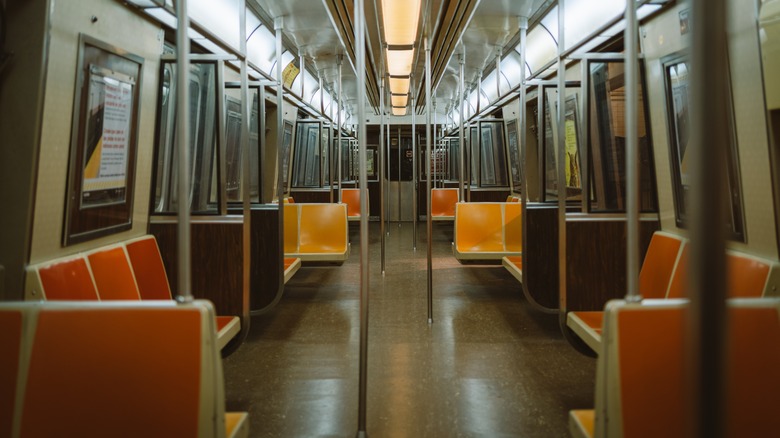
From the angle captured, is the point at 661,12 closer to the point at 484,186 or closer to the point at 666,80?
the point at 666,80

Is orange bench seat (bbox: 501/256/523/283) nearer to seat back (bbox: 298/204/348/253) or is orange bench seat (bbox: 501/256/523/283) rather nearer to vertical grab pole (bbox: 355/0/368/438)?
Result: seat back (bbox: 298/204/348/253)

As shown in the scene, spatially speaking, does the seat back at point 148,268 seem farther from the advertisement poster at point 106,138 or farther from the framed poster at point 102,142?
the advertisement poster at point 106,138

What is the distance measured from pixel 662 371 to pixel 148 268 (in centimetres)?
278

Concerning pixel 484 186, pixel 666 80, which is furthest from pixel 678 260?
pixel 484 186

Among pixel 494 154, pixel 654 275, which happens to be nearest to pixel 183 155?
pixel 654 275

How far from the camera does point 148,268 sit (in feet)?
10.8

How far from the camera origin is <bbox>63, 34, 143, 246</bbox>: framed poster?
2676 millimetres

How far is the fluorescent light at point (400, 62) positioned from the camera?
285 inches

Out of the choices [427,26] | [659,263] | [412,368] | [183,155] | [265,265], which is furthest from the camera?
[427,26]

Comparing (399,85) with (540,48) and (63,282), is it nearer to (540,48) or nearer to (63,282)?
(540,48)

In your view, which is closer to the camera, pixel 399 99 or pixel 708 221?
pixel 708 221

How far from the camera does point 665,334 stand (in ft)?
5.26

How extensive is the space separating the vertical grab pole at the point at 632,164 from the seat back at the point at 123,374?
125 centimetres

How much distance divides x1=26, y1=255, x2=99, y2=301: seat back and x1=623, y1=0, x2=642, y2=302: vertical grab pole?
226cm
